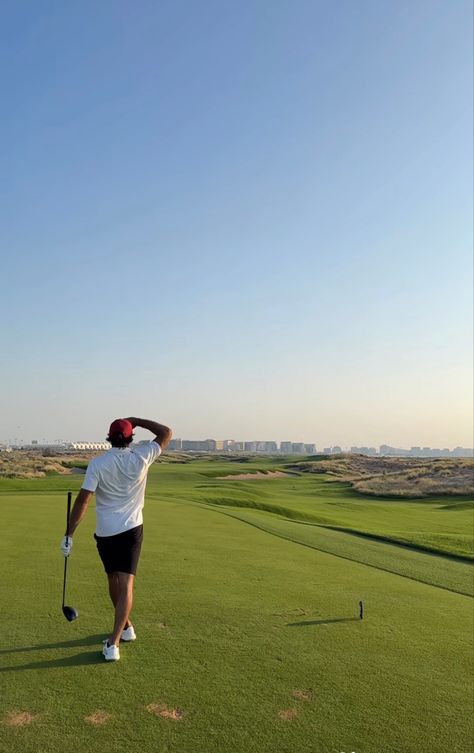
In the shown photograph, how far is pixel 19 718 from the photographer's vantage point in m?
3.79

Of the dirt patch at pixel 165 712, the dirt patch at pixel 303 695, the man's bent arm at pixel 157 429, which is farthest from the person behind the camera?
the man's bent arm at pixel 157 429

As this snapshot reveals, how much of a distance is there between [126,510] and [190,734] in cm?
199

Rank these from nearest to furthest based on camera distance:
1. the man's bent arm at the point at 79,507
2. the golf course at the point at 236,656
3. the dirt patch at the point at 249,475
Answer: the golf course at the point at 236,656
the man's bent arm at the point at 79,507
the dirt patch at the point at 249,475

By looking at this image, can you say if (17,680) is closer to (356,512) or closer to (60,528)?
(60,528)

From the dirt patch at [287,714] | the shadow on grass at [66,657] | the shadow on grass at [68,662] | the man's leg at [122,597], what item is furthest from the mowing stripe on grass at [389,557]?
the shadow on grass at [68,662]

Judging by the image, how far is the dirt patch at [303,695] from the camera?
4.38 meters

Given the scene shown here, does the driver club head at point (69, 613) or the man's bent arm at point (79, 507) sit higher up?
the man's bent arm at point (79, 507)

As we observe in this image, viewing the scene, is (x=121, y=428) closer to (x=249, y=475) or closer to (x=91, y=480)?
(x=91, y=480)

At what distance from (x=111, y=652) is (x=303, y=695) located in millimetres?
1661

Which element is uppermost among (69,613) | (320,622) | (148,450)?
(148,450)

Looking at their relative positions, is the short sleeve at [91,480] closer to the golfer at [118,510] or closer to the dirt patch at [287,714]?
the golfer at [118,510]

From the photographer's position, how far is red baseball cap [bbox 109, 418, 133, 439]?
17.3 ft

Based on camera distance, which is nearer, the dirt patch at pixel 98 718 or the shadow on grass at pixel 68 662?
the dirt patch at pixel 98 718

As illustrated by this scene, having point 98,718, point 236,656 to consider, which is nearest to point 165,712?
point 98,718
